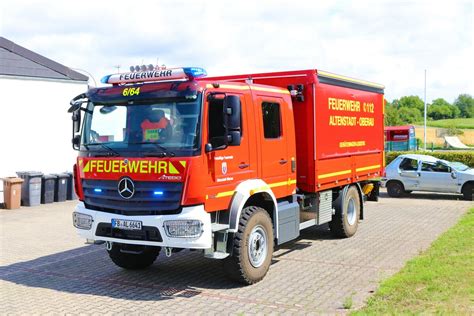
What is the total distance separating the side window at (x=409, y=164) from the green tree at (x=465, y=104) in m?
166

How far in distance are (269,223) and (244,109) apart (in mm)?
1682

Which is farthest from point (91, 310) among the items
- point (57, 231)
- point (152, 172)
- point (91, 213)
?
point (57, 231)

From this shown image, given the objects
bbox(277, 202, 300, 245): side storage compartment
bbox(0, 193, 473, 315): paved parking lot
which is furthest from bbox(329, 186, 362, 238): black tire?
bbox(277, 202, 300, 245): side storage compartment

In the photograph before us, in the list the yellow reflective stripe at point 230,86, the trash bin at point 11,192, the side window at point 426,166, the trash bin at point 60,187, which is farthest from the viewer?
the side window at point 426,166

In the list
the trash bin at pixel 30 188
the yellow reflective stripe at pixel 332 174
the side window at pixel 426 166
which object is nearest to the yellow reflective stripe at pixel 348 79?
the yellow reflective stripe at pixel 332 174

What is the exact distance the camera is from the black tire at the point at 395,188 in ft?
59.6

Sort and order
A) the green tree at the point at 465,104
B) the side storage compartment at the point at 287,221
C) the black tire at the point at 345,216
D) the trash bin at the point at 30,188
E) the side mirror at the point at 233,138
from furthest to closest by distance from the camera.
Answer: the green tree at the point at 465,104
the trash bin at the point at 30,188
the black tire at the point at 345,216
the side storage compartment at the point at 287,221
the side mirror at the point at 233,138

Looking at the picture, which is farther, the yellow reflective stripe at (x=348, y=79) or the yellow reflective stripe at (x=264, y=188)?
the yellow reflective stripe at (x=348, y=79)

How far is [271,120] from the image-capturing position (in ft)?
26.0

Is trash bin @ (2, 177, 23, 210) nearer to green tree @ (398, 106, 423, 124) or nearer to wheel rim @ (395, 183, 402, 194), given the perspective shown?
wheel rim @ (395, 183, 402, 194)

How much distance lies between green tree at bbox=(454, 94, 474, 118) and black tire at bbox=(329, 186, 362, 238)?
17437cm

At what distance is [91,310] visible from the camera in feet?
20.6

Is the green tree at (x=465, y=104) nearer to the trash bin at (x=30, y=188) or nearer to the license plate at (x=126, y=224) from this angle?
the trash bin at (x=30, y=188)

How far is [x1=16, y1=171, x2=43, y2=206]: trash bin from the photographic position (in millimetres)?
15633
